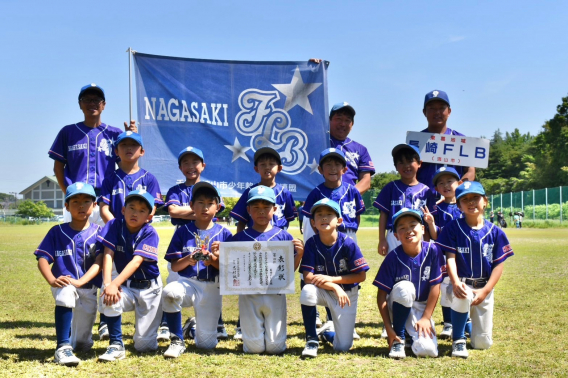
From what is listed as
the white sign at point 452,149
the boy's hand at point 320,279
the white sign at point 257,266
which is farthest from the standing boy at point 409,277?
the white sign at point 452,149

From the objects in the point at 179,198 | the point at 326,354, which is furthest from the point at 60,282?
the point at 326,354

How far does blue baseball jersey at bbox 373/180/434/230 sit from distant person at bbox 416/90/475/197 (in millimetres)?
411

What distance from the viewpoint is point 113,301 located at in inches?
181

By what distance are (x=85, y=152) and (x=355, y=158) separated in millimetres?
3112

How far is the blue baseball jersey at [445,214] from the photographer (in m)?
5.61

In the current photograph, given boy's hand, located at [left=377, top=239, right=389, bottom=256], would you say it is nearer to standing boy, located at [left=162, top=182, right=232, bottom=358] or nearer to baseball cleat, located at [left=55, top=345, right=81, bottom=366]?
standing boy, located at [left=162, top=182, right=232, bottom=358]

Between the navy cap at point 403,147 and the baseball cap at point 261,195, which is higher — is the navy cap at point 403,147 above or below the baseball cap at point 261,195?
above

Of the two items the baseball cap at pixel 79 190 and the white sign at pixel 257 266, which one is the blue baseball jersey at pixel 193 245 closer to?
the white sign at pixel 257 266

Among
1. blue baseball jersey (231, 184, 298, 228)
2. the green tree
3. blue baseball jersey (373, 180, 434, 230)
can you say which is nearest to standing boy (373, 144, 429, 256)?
blue baseball jersey (373, 180, 434, 230)

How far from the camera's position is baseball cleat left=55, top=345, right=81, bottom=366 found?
14.0ft

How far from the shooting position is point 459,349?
180 inches

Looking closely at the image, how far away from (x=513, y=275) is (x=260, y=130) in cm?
636

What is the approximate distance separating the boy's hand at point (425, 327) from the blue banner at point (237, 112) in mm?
2736

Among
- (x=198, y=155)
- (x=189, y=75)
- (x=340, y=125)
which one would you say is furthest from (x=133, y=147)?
(x=340, y=125)
